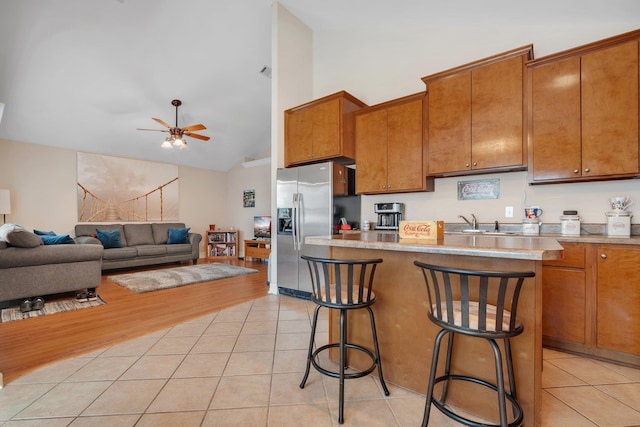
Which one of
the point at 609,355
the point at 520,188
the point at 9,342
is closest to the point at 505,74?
the point at 520,188

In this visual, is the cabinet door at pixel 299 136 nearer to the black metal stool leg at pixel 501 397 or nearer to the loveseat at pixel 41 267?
the loveseat at pixel 41 267

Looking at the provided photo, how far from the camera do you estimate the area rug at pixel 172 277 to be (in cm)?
436

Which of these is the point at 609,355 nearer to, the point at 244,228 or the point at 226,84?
the point at 226,84

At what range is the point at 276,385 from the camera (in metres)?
1.81

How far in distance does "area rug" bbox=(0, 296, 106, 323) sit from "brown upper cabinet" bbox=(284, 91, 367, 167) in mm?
3028

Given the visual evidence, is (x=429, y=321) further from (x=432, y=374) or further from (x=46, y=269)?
(x=46, y=269)

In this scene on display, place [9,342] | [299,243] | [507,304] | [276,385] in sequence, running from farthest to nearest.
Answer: [299,243]
[9,342]
[276,385]
[507,304]

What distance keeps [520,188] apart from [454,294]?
74.3 inches

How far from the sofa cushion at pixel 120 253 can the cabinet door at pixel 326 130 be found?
428 centimetres

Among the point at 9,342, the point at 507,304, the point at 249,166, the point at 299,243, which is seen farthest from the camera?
the point at 249,166

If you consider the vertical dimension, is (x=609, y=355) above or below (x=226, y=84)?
below

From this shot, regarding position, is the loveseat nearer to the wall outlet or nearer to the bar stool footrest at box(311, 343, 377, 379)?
the bar stool footrest at box(311, 343, 377, 379)

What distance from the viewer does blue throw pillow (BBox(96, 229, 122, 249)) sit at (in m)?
5.56

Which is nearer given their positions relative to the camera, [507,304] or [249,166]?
[507,304]
